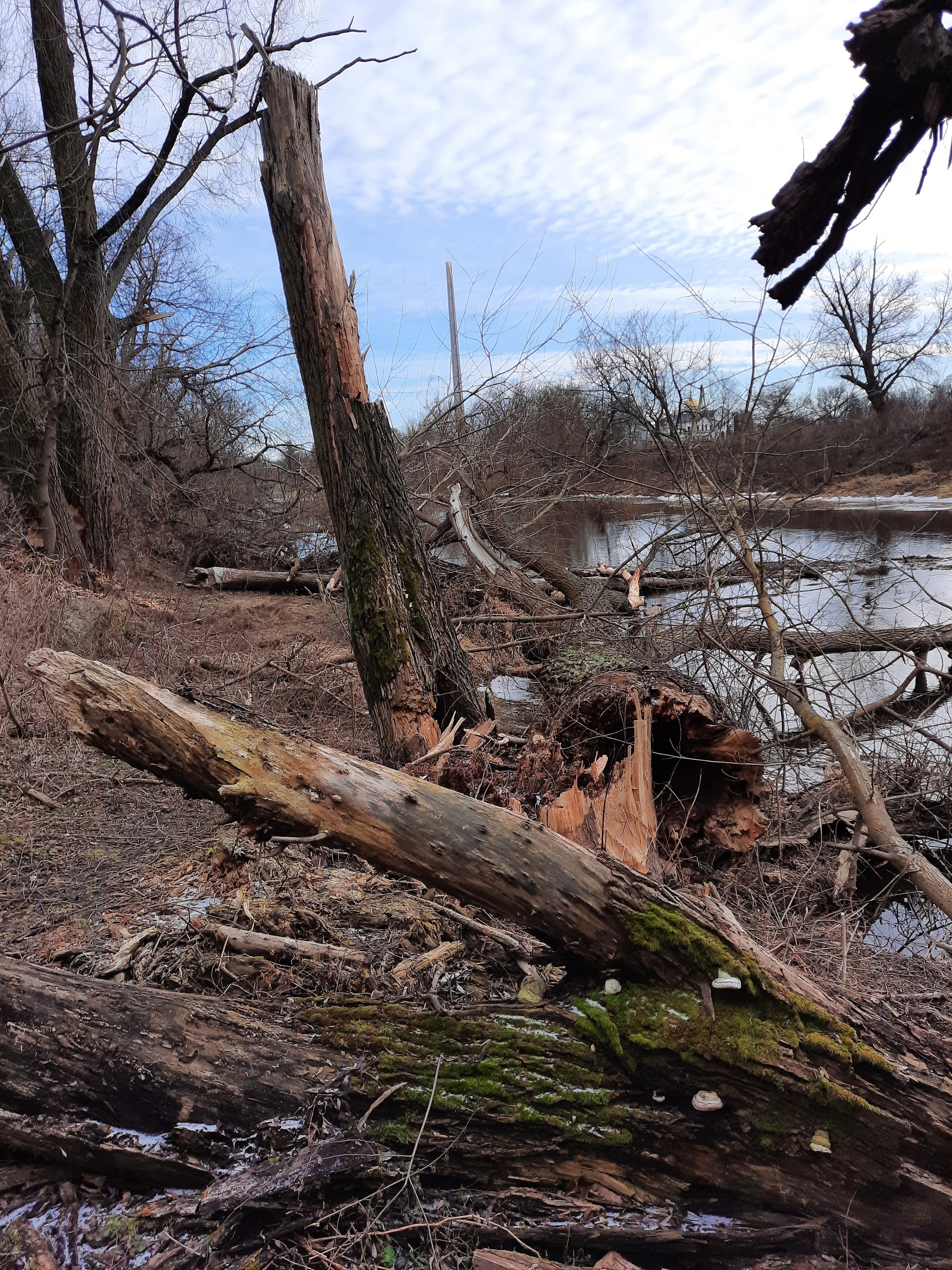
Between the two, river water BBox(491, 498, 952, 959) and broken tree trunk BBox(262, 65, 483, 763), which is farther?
river water BBox(491, 498, 952, 959)

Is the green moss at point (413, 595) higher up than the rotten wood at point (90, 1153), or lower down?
higher up

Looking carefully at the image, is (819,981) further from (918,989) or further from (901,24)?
(901,24)

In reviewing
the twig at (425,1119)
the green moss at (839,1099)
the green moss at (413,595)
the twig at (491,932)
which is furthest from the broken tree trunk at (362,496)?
the green moss at (839,1099)

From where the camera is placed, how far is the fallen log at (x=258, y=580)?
43.5ft

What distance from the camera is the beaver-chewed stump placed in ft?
6.92

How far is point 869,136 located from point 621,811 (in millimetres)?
2953

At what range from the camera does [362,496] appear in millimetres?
5012

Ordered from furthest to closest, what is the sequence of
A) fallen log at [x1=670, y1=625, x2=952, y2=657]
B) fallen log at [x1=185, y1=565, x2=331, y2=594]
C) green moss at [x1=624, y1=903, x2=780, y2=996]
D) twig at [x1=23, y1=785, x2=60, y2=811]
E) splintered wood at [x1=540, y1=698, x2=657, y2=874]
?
1. fallen log at [x1=185, y1=565, x2=331, y2=594]
2. fallen log at [x1=670, y1=625, x2=952, y2=657]
3. twig at [x1=23, y1=785, x2=60, y2=811]
4. splintered wood at [x1=540, y1=698, x2=657, y2=874]
5. green moss at [x1=624, y1=903, x2=780, y2=996]

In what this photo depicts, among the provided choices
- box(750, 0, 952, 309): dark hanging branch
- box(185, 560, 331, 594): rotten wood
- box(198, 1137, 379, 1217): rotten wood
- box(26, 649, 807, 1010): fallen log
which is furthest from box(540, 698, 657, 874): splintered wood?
box(185, 560, 331, 594): rotten wood

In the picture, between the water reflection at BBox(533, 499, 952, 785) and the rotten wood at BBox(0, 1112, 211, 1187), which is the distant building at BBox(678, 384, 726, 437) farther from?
the rotten wood at BBox(0, 1112, 211, 1187)

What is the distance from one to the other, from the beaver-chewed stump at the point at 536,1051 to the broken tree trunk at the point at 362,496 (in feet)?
7.88

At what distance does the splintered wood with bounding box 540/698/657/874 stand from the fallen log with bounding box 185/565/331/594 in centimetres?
951

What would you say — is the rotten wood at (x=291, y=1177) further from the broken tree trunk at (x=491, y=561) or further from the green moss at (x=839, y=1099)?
the broken tree trunk at (x=491, y=561)

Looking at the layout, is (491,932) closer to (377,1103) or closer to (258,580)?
(377,1103)
